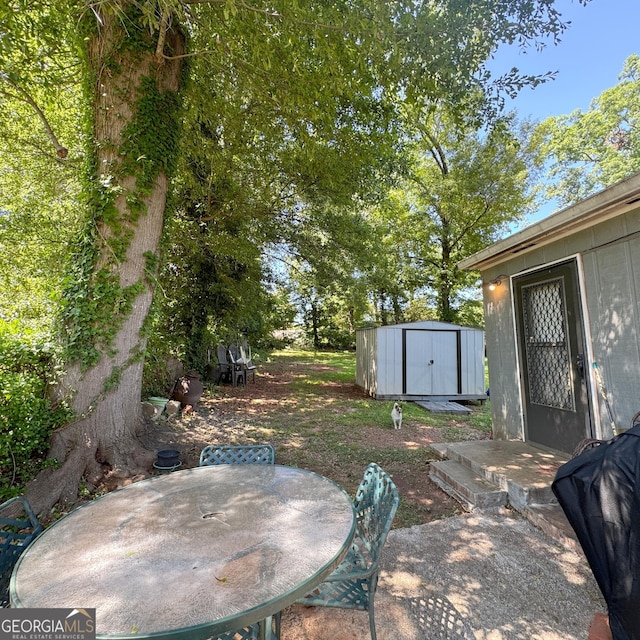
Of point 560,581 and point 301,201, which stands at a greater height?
point 301,201

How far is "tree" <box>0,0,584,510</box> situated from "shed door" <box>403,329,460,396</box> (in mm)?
5498

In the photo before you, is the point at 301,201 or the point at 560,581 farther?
the point at 301,201

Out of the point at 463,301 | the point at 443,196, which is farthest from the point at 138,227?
the point at 463,301

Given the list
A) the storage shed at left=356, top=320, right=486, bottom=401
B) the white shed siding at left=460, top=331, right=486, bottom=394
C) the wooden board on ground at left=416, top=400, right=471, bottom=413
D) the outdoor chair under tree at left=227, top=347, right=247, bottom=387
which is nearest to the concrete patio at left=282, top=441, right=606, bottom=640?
the wooden board on ground at left=416, top=400, right=471, bottom=413

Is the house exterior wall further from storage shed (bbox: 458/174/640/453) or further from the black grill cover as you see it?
the black grill cover

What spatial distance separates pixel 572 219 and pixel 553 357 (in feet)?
4.60

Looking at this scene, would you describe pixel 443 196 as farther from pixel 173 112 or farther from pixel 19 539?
pixel 19 539

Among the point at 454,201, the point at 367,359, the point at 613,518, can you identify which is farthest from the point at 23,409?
the point at 454,201

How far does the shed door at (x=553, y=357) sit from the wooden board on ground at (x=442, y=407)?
11.1 ft

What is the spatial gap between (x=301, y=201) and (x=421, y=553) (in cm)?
690

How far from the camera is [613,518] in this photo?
1.37 m

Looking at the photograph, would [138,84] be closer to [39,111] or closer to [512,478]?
[39,111]

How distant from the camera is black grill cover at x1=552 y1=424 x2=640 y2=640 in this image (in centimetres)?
130

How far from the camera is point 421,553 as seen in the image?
88.3 inches
